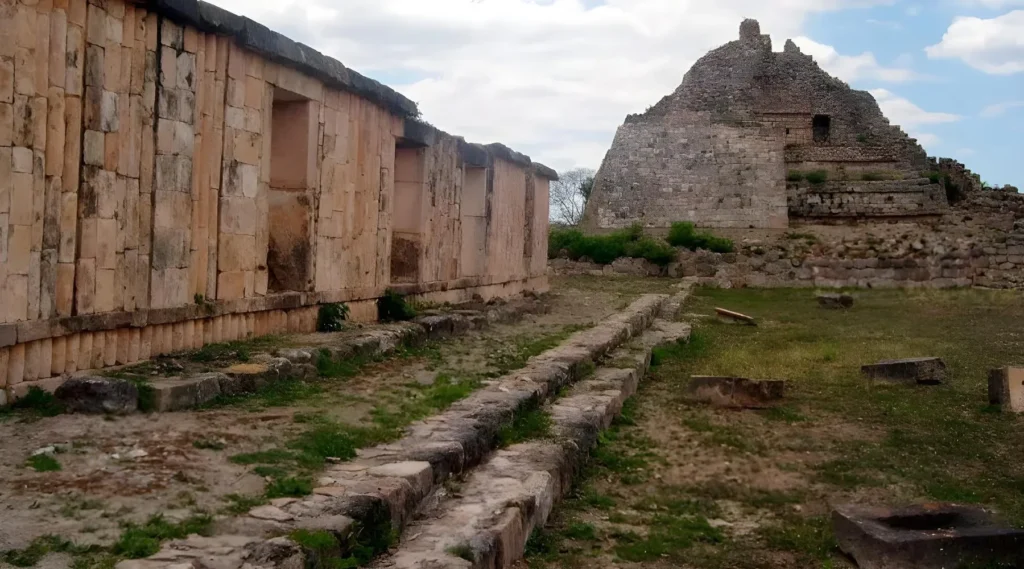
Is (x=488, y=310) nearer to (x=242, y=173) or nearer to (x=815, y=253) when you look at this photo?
(x=242, y=173)

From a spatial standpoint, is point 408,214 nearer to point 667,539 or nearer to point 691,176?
point 667,539

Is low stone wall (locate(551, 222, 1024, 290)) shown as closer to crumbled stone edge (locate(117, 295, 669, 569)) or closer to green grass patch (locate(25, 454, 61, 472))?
crumbled stone edge (locate(117, 295, 669, 569))

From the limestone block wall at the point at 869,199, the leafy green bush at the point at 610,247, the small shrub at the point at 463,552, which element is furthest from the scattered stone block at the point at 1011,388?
the limestone block wall at the point at 869,199

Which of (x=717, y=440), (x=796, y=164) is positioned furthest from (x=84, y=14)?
(x=796, y=164)

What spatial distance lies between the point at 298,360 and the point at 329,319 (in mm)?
2090

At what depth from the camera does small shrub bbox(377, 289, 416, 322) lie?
34.0 ft

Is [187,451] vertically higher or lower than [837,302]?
lower

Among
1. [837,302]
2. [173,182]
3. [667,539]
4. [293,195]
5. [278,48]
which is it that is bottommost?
[667,539]

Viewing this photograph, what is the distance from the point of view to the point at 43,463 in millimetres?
4074

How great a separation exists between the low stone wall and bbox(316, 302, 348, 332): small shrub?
17.0 metres

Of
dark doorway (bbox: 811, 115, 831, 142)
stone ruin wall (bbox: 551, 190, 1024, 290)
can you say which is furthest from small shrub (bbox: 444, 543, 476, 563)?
dark doorway (bbox: 811, 115, 831, 142)

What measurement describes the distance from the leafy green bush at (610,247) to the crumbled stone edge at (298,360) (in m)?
15.0

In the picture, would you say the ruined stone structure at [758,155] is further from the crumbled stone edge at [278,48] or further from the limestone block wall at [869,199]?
the crumbled stone edge at [278,48]

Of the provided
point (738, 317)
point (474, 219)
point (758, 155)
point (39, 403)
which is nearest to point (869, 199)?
point (758, 155)
